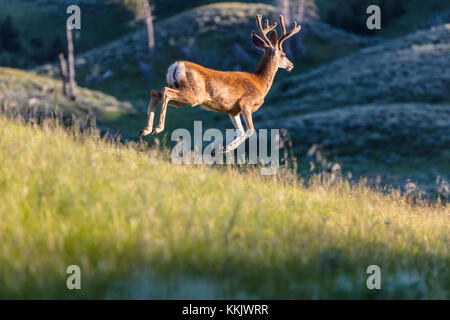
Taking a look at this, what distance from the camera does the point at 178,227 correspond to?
169 inches

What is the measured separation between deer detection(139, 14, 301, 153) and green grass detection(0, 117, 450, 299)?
1.06 m

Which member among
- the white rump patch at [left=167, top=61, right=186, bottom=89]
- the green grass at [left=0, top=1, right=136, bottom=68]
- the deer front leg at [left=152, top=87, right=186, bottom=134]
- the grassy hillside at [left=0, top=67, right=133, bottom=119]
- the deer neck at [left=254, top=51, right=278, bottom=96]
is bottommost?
the deer front leg at [left=152, top=87, right=186, bottom=134]

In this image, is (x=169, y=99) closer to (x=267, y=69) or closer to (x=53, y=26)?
(x=267, y=69)

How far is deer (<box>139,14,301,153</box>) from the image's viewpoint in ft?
21.5

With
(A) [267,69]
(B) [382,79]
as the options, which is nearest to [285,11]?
(B) [382,79]

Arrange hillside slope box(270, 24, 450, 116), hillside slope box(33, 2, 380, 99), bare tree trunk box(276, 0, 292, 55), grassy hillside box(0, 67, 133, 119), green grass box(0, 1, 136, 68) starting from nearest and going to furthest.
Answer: grassy hillside box(0, 67, 133, 119), hillside slope box(270, 24, 450, 116), hillside slope box(33, 2, 380, 99), bare tree trunk box(276, 0, 292, 55), green grass box(0, 1, 136, 68)

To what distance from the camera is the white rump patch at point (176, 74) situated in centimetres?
654

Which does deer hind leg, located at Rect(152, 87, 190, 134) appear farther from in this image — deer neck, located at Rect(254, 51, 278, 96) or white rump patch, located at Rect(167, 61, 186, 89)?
deer neck, located at Rect(254, 51, 278, 96)

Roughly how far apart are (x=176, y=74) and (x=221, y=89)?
28.6 inches

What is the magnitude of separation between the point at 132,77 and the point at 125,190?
4784 centimetres

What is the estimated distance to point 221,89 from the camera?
6992 mm

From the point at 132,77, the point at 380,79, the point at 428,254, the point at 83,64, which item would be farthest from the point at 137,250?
the point at 83,64

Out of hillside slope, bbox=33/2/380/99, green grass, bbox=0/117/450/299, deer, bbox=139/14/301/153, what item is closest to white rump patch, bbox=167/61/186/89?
deer, bbox=139/14/301/153

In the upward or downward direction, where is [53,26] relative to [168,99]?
upward
